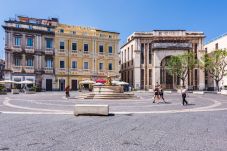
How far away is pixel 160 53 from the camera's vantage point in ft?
189

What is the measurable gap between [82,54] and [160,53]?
17.9 meters

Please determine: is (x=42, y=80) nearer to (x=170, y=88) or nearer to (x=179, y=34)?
(x=170, y=88)

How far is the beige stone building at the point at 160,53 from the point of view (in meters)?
57.1

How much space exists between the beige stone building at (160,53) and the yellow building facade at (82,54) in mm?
6707

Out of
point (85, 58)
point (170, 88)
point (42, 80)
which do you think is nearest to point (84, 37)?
point (85, 58)

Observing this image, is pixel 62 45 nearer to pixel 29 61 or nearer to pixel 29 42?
pixel 29 42

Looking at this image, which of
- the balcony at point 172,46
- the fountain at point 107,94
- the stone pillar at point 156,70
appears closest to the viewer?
the fountain at point 107,94

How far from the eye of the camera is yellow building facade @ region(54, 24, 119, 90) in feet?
168

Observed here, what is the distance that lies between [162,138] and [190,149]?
1281 millimetres

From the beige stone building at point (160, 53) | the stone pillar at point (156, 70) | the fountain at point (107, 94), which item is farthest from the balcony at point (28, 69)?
the stone pillar at point (156, 70)

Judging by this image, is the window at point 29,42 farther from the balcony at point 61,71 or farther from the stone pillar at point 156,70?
the stone pillar at point 156,70

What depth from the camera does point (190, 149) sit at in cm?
621

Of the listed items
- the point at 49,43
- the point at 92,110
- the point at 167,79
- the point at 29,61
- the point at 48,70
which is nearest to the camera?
the point at 92,110

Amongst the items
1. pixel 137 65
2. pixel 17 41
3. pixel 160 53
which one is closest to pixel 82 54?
pixel 17 41
